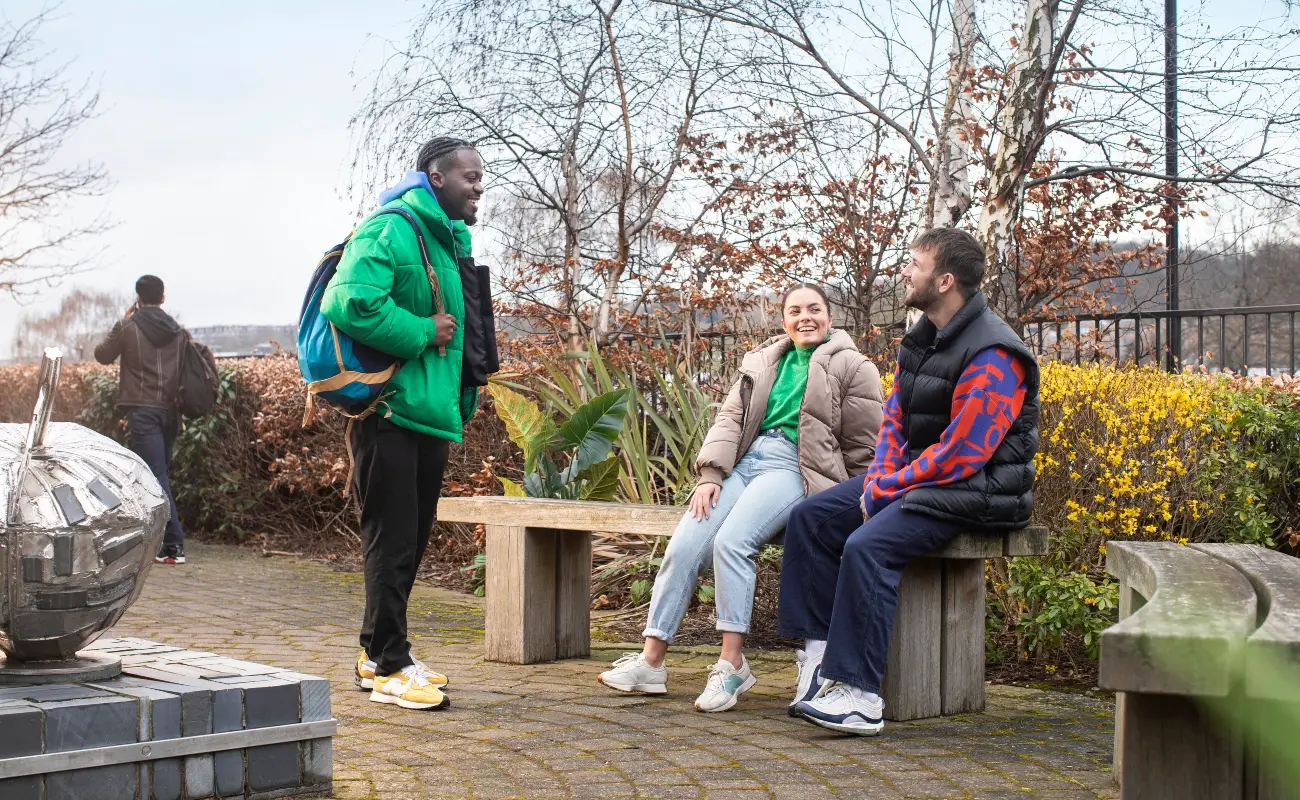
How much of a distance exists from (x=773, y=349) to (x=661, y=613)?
121cm

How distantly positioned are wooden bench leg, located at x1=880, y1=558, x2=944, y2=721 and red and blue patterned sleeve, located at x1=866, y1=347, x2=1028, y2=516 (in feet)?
1.45

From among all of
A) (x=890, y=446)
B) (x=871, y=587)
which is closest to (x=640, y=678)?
(x=871, y=587)

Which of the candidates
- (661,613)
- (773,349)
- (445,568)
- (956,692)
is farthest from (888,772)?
(445,568)

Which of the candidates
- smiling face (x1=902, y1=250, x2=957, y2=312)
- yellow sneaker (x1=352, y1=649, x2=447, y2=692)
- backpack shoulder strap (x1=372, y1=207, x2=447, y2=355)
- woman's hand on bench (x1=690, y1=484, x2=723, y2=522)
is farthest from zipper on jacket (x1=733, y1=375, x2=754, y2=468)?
yellow sneaker (x1=352, y1=649, x2=447, y2=692)

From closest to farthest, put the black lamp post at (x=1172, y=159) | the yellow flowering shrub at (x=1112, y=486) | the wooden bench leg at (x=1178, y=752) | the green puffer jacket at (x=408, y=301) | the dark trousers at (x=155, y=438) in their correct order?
the wooden bench leg at (x=1178, y=752) < the green puffer jacket at (x=408, y=301) < the yellow flowering shrub at (x=1112, y=486) < the black lamp post at (x=1172, y=159) < the dark trousers at (x=155, y=438)

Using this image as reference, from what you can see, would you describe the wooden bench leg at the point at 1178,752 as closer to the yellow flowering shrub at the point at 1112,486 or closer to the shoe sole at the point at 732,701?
the shoe sole at the point at 732,701

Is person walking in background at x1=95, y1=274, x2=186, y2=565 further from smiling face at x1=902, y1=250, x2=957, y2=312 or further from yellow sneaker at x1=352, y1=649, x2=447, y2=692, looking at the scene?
smiling face at x1=902, y1=250, x2=957, y2=312

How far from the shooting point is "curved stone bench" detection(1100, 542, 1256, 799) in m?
2.31

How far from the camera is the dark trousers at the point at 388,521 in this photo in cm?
484

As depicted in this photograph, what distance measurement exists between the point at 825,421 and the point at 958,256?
897mm

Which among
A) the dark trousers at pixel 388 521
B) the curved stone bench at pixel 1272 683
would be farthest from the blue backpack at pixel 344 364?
the curved stone bench at pixel 1272 683

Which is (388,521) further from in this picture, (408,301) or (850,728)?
(850,728)

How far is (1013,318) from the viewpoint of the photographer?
27.2ft

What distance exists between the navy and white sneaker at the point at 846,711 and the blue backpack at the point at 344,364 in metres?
1.92
